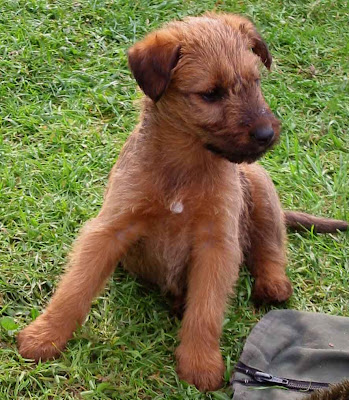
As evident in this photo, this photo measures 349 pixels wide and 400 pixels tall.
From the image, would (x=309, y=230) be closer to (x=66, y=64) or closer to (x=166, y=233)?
(x=166, y=233)

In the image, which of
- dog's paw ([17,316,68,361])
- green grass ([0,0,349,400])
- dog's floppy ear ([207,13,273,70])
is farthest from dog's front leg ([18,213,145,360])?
dog's floppy ear ([207,13,273,70])

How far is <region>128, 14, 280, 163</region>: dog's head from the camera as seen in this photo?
424 cm

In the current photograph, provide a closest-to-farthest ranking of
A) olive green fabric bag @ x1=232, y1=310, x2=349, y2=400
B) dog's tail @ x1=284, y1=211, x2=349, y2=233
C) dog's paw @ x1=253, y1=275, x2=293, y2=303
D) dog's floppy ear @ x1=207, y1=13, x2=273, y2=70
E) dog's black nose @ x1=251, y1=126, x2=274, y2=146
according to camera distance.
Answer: dog's black nose @ x1=251, y1=126, x2=274, y2=146 → olive green fabric bag @ x1=232, y1=310, x2=349, y2=400 → dog's floppy ear @ x1=207, y1=13, x2=273, y2=70 → dog's paw @ x1=253, y1=275, x2=293, y2=303 → dog's tail @ x1=284, y1=211, x2=349, y2=233

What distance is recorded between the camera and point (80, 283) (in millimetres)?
4582

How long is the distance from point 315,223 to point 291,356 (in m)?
1.38

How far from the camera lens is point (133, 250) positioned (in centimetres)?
492

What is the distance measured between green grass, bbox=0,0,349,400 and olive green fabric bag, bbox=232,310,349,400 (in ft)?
0.56

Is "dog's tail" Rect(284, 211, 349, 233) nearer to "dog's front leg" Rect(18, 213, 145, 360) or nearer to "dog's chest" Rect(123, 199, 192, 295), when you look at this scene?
"dog's chest" Rect(123, 199, 192, 295)

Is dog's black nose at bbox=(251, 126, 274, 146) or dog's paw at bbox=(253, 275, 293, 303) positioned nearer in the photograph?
dog's black nose at bbox=(251, 126, 274, 146)

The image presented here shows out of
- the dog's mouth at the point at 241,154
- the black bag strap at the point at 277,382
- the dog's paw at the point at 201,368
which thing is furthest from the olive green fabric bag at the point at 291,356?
the dog's mouth at the point at 241,154

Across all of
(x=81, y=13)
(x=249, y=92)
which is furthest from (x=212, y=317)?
(x=81, y=13)

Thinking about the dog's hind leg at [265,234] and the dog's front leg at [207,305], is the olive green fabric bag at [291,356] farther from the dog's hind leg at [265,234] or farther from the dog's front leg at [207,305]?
the dog's hind leg at [265,234]

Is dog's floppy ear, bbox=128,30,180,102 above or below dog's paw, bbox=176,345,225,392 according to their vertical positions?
above

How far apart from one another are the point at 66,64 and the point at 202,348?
3623 millimetres
